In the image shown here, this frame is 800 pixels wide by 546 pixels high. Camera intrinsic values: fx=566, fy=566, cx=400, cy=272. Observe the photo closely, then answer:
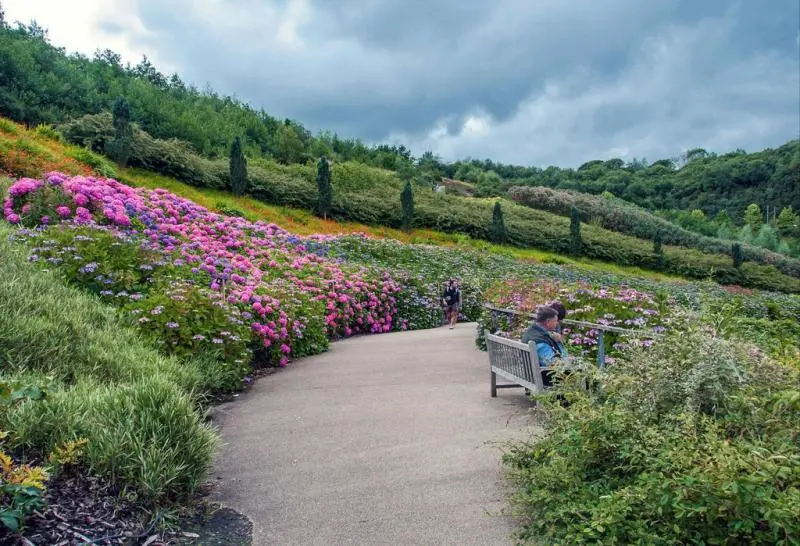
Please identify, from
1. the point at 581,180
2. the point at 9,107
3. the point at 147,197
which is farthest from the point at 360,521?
the point at 581,180

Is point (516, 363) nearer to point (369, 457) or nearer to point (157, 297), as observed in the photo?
point (369, 457)

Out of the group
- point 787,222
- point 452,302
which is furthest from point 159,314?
point 787,222

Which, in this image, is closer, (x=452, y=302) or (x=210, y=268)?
(x=210, y=268)

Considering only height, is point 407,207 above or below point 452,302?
above

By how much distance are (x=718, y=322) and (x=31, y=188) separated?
10.3 meters

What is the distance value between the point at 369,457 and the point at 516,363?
6.49 ft

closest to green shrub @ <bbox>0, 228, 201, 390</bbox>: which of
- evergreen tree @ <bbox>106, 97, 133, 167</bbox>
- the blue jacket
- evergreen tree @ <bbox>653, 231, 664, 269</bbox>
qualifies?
the blue jacket

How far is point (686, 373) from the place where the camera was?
3.30m

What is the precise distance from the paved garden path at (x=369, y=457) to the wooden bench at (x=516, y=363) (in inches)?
12.6

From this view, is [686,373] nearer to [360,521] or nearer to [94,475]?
[360,521]

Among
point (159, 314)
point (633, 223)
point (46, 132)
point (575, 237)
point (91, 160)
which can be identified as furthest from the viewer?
point (633, 223)

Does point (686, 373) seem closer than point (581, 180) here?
Yes

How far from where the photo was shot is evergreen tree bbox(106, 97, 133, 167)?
80.6ft

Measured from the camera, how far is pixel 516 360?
567 cm
